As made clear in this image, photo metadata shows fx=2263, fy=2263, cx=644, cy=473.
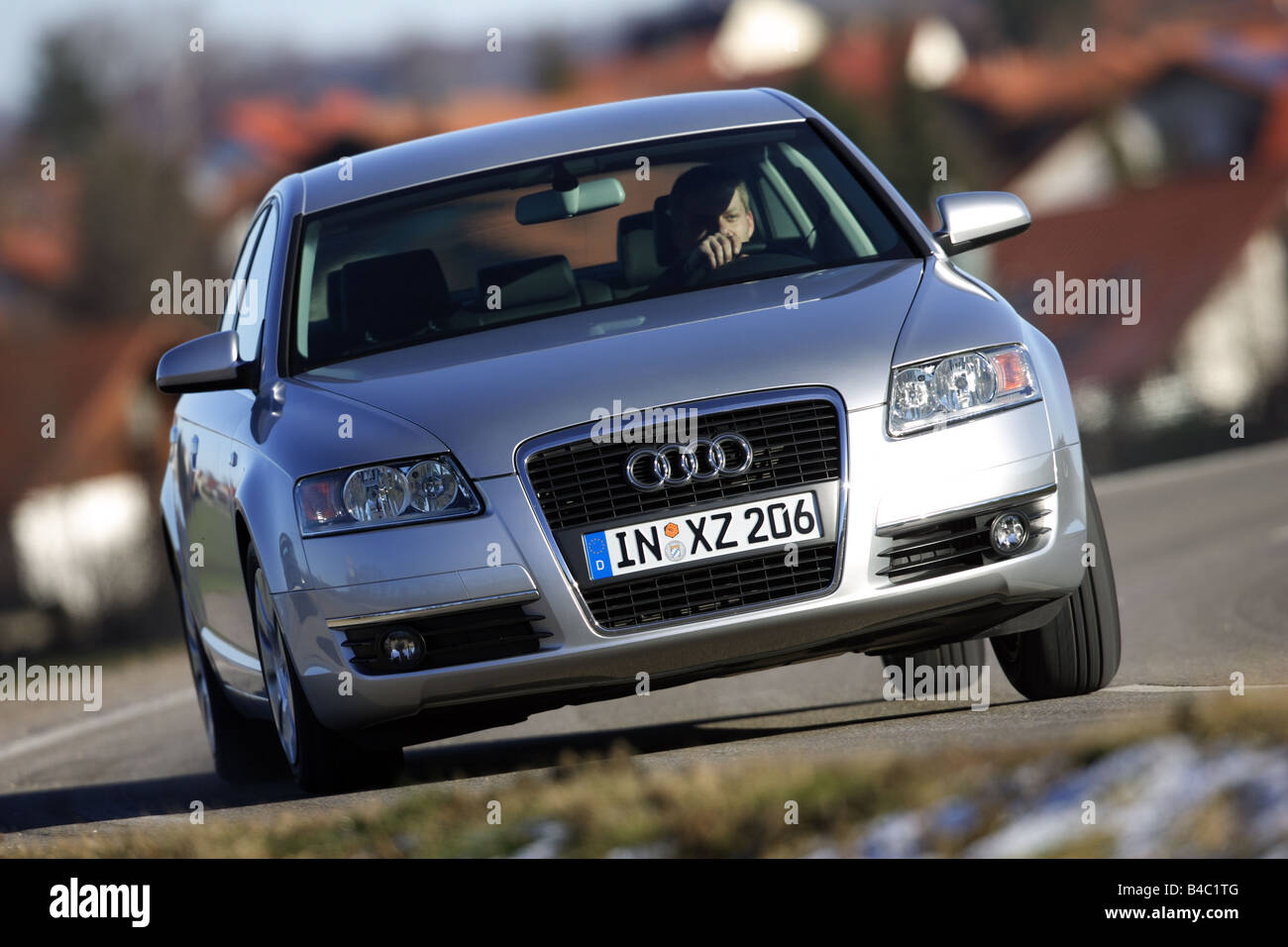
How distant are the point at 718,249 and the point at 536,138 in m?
1.03

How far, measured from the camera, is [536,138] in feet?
26.0

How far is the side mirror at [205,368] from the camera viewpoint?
717 cm

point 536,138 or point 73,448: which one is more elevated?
point 536,138

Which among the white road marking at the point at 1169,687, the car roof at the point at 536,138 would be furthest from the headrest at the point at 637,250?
the white road marking at the point at 1169,687

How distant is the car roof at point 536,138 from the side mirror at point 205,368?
2.37ft

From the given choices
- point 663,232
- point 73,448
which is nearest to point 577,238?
point 663,232

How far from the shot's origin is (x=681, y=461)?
5.95 m

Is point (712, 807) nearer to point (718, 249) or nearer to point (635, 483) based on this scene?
point (635, 483)

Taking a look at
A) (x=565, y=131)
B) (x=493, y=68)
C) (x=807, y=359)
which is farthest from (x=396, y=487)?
(x=493, y=68)

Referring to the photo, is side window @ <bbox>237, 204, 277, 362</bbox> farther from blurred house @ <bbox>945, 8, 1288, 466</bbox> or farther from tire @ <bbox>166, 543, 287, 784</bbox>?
blurred house @ <bbox>945, 8, 1288, 466</bbox>

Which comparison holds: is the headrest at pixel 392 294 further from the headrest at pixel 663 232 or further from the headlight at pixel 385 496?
the headlight at pixel 385 496

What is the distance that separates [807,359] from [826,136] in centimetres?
202
